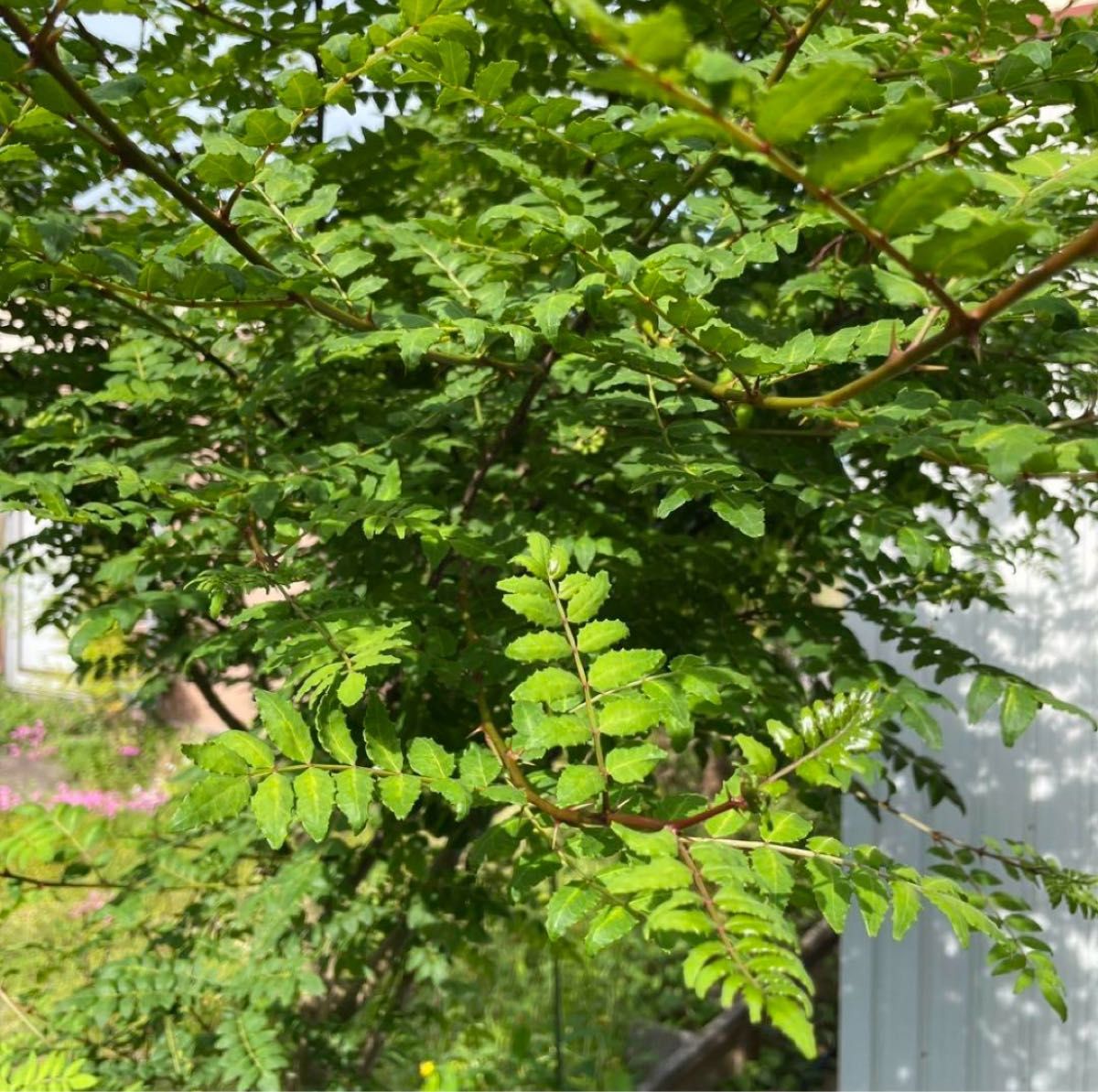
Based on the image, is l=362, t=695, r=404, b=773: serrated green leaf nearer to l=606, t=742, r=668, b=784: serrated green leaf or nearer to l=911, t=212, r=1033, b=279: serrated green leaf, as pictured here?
l=606, t=742, r=668, b=784: serrated green leaf

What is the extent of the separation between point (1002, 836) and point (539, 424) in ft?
8.03

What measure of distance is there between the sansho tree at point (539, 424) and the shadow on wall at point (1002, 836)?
1.27 metres

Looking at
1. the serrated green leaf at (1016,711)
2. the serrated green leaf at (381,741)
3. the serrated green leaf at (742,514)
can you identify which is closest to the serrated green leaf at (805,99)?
the serrated green leaf at (742,514)

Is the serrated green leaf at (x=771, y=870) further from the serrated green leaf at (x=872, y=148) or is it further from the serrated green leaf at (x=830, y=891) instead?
the serrated green leaf at (x=872, y=148)

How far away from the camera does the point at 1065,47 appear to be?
3.59 ft

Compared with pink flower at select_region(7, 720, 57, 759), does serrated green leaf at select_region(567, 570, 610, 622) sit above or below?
below

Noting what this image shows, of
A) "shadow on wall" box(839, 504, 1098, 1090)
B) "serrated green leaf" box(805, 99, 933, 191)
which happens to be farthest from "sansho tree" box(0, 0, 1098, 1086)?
"shadow on wall" box(839, 504, 1098, 1090)

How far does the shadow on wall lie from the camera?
295 cm

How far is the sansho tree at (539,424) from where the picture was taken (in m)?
0.87

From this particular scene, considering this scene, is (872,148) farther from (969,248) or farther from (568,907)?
(568,907)

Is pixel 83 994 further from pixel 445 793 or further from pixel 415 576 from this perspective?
pixel 445 793

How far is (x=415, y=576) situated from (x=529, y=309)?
19.1 inches

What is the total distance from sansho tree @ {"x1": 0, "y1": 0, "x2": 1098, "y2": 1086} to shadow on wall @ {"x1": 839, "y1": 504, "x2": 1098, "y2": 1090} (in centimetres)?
127

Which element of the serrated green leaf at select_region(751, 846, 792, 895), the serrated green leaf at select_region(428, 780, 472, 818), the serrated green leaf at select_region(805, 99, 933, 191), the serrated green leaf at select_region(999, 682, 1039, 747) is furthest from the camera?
the serrated green leaf at select_region(999, 682, 1039, 747)
